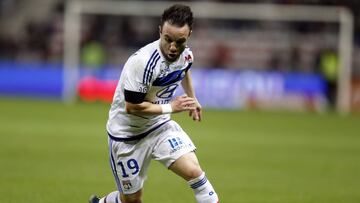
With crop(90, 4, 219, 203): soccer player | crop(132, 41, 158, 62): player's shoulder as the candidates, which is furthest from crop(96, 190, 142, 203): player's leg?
crop(132, 41, 158, 62): player's shoulder

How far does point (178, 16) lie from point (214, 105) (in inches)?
813

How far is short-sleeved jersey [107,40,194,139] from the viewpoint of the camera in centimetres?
716

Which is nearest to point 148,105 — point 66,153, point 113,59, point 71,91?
point 66,153

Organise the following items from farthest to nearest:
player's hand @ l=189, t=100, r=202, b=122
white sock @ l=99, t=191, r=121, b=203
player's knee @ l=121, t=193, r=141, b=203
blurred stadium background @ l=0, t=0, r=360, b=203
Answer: blurred stadium background @ l=0, t=0, r=360, b=203 → white sock @ l=99, t=191, r=121, b=203 → player's knee @ l=121, t=193, r=141, b=203 → player's hand @ l=189, t=100, r=202, b=122

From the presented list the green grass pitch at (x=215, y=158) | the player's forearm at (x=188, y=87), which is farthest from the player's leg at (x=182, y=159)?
the green grass pitch at (x=215, y=158)

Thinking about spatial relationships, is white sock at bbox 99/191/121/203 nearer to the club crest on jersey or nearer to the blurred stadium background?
the club crest on jersey

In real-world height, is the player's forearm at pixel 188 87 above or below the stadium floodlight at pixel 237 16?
above

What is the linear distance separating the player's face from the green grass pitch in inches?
125

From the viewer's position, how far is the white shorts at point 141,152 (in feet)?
24.7

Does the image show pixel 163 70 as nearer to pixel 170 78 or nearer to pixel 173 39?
pixel 170 78

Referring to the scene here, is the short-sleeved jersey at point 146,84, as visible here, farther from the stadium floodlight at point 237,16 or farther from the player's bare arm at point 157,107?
the stadium floodlight at point 237,16

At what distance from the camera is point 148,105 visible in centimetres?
721

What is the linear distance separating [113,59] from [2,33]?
586 cm

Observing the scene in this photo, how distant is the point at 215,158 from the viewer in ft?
49.7
